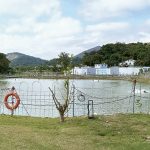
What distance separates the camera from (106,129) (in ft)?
41.8

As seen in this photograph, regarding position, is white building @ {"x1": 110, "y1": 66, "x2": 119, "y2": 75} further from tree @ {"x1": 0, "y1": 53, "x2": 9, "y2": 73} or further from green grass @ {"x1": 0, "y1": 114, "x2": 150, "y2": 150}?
green grass @ {"x1": 0, "y1": 114, "x2": 150, "y2": 150}

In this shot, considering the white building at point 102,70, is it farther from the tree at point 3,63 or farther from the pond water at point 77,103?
the pond water at point 77,103

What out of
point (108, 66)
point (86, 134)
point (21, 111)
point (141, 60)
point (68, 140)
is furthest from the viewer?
point (108, 66)

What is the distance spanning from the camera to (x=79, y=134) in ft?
39.6

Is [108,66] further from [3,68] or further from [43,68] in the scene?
[3,68]

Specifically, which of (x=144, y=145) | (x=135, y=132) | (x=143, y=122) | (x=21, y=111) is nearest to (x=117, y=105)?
(x=21, y=111)

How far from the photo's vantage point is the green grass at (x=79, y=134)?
10.3 meters

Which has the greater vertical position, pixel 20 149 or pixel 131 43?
pixel 131 43

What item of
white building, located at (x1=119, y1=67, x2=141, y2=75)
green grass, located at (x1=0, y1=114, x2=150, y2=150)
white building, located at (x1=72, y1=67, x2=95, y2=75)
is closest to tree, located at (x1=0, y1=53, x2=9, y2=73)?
white building, located at (x1=72, y1=67, x2=95, y2=75)

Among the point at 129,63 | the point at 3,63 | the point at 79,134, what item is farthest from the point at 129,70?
the point at 79,134

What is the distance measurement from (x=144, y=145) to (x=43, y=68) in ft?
516

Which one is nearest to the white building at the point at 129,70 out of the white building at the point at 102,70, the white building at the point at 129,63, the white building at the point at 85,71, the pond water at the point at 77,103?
the white building at the point at 102,70

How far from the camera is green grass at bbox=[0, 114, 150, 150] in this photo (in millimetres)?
10281

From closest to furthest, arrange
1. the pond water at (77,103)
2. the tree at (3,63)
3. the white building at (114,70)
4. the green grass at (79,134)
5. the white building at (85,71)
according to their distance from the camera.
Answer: the green grass at (79,134) < the pond water at (77,103) < the tree at (3,63) < the white building at (114,70) < the white building at (85,71)
